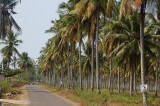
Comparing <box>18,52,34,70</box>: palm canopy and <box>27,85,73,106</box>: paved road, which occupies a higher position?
<box>18,52,34,70</box>: palm canopy

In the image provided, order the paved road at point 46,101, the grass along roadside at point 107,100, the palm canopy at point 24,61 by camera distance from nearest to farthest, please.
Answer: the grass along roadside at point 107,100 < the paved road at point 46,101 < the palm canopy at point 24,61

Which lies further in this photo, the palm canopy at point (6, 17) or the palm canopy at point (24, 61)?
the palm canopy at point (24, 61)

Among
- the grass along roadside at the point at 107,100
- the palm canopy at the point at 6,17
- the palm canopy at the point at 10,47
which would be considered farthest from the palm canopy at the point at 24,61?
the grass along roadside at the point at 107,100

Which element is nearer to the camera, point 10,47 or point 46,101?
point 46,101

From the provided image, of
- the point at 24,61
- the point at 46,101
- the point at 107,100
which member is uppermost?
the point at 24,61

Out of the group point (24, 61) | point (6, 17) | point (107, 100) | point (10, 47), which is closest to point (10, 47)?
point (10, 47)

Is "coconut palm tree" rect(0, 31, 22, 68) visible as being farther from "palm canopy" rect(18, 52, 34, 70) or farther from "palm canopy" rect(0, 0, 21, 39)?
"palm canopy" rect(18, 52, 34, 70)

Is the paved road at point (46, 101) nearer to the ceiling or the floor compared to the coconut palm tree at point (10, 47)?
nearer to the floor

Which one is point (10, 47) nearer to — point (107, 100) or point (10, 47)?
Result: point (10, 47)

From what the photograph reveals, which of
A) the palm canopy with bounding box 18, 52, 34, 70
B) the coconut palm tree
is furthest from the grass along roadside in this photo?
the palm canopy with bounding box 18, 52, 34, 70

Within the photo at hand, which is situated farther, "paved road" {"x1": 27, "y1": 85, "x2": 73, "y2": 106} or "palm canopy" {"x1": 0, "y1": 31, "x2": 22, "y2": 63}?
"palm canopy" {"x1": 0, "y1": 31, "x2": 22, "y2": 63}

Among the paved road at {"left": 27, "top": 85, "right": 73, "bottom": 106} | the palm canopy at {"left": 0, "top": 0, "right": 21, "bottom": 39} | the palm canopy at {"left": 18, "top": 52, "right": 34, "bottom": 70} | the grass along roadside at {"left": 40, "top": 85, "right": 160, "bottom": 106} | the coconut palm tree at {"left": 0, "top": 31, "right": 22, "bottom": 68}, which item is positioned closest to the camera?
the grass along roadside at {"left": 40, "top": 85, "right": 160, "bottom": 106}

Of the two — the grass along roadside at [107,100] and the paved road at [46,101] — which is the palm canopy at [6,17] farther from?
the grass along roadside at [107,100]

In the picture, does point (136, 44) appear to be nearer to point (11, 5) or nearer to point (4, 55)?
point (11, 5)
